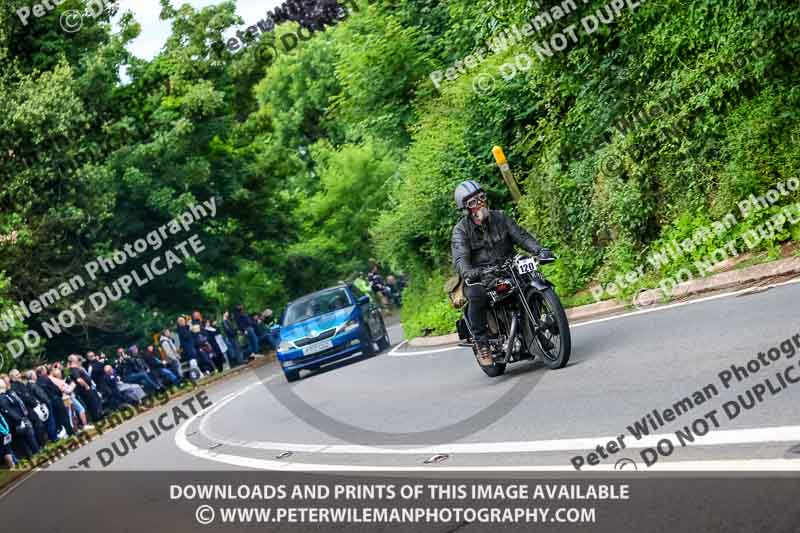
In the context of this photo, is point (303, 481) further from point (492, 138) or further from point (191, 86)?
point (191, 86)

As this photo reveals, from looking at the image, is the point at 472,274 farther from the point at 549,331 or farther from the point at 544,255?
the point at 549,331

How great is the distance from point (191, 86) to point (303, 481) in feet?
115

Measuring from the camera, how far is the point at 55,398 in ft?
72.5

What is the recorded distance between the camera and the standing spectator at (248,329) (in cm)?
3481

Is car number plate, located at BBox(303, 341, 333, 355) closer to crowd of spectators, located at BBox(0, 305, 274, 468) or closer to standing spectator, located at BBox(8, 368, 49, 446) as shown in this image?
crowd of spectators, located at BBox(0, 305, 274, 468)

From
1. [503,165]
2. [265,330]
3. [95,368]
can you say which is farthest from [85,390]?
[265,330]

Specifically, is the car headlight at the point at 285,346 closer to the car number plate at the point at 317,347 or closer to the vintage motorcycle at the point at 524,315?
the car number plate at the point at 317,347

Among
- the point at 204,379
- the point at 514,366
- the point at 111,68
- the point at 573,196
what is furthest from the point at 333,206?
the point at 514,366

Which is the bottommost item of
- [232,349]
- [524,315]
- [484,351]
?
[232,349]

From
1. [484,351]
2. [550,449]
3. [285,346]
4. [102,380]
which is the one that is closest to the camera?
[550,449]

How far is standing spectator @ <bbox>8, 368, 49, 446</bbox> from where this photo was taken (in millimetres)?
20344

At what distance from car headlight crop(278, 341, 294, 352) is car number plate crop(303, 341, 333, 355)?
34 cm

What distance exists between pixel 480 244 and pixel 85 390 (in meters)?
15.0

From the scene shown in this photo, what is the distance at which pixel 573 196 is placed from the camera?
19.2 meters
